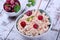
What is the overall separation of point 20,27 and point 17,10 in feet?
0.51

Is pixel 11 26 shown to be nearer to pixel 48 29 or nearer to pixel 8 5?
pixel 8 5

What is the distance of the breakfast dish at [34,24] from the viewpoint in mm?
805

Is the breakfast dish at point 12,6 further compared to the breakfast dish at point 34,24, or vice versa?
the breakfast dish at point 12,6

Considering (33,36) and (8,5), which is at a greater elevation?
(8,5)

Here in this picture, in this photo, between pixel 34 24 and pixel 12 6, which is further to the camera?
pixel 12 6

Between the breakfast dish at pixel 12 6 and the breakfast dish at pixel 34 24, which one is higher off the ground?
the breakfast dish at pixel 12 6

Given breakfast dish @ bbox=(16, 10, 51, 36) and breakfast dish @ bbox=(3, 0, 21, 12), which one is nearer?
breakfast dish @ bbox=(16, 10, 51, 36)

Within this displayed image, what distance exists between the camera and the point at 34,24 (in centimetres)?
81

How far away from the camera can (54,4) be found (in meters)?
1.01

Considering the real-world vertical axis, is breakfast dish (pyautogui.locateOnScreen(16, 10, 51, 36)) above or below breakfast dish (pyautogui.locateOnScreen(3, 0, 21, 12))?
below

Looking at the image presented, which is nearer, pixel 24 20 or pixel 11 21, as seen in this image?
pixel 24 20

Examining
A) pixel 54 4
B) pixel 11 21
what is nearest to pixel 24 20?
pixel 11 21

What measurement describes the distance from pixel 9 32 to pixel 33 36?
0.61 feet

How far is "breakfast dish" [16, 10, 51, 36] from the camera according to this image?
31.7 inches
